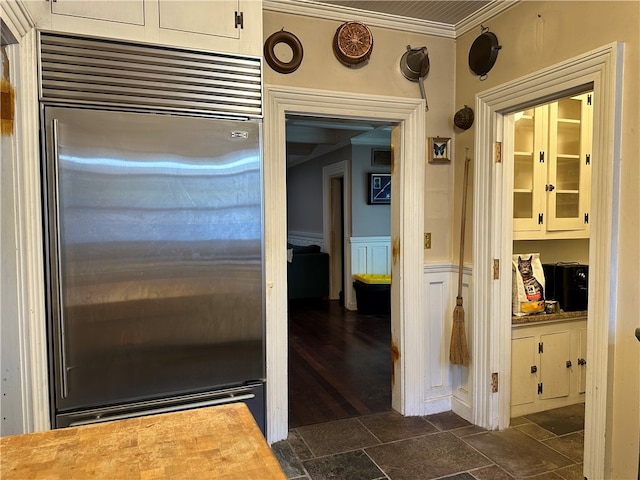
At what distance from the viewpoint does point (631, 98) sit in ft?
6.26

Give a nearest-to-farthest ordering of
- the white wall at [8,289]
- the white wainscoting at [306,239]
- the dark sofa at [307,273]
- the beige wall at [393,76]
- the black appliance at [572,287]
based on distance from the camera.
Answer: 1. the white wall at [8,289]
2. the beige wall at [393,76]
3. the black appliance at [572,287]
4. the dark sofa at [307,273]
5. the white wainscoting at [306,239]

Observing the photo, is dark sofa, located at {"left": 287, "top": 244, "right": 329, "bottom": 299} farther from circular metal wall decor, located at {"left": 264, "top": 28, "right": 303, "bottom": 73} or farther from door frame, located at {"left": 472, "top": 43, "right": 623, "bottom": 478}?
circular metal wall decor, located at {"left": 264, "top": 28, "right": 303, "bottom": 73}

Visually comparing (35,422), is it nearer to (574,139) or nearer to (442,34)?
(442,34)

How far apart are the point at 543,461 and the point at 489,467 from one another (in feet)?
1.08

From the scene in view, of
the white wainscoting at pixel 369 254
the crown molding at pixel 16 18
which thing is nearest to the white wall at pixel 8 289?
the crown molding at pixel 16 18

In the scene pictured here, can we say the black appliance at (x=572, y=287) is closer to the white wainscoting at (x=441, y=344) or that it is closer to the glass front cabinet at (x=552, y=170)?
the glass front cabinet at (x=552, y=170)

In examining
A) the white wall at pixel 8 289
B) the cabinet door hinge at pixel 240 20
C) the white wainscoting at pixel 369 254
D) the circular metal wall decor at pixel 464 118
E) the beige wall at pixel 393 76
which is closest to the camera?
the white wall at pixel 8 289

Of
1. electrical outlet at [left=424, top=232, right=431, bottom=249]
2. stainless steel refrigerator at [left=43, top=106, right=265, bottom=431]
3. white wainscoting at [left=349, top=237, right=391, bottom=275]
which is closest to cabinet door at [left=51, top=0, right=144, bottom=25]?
stainless steel refrigerator at [left=43, top=106, right=265, bottom=431]

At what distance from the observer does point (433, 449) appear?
8.47ft

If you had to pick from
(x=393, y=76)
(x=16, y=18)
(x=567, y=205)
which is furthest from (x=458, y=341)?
(x=16, y=18)

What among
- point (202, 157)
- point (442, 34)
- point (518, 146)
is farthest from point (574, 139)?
point (202, 157)

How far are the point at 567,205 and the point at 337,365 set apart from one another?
7.61 ft

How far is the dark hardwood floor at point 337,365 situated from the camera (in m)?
Result: 3.19

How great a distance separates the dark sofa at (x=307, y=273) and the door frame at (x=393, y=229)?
406 centimetres
